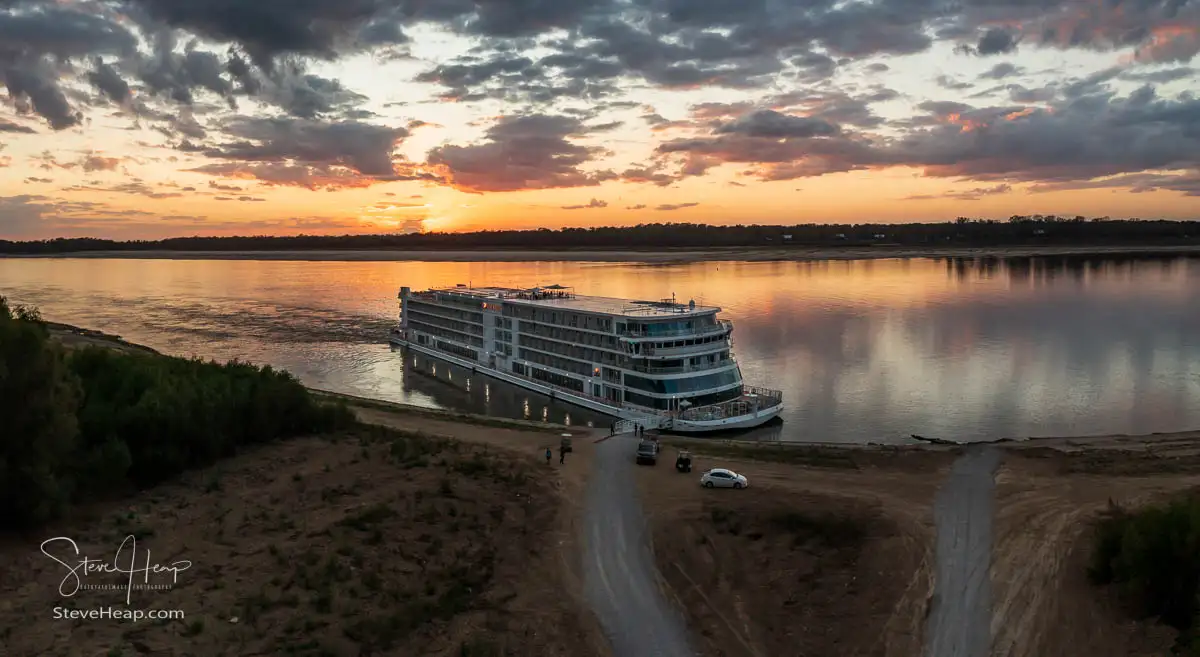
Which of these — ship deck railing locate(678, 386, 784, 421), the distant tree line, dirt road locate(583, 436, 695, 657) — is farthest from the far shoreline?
dirt road locate(583, 436, 695, 657)

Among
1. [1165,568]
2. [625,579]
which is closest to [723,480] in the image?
[625,579]

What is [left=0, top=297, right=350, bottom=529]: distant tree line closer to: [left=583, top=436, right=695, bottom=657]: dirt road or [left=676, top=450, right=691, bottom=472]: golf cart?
[left=583, top=436, right=695, bottom=657]: dirt road

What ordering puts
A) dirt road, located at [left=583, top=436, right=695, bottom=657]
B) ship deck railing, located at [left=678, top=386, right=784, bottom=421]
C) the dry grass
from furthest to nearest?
ship deck railing, located at [left=678, top=386, right=784, bottom=421]
dirt road, located at [left=583, top=436, right=695, bottom=657]
the dry grass

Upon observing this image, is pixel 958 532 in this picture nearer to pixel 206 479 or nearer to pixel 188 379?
pixel 206 479

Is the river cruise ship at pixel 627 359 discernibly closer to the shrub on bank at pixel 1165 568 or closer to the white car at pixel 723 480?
the white car at pixel 723 480

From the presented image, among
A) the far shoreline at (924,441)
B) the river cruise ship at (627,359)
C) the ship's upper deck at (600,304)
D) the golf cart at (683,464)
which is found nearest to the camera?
the golf cart at (683,464)

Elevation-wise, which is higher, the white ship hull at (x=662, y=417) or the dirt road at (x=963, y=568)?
the dirt road at (x=963, y=568)

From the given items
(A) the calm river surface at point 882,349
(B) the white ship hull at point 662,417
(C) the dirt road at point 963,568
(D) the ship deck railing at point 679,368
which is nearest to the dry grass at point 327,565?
(C) the dirt road at point 963,568
